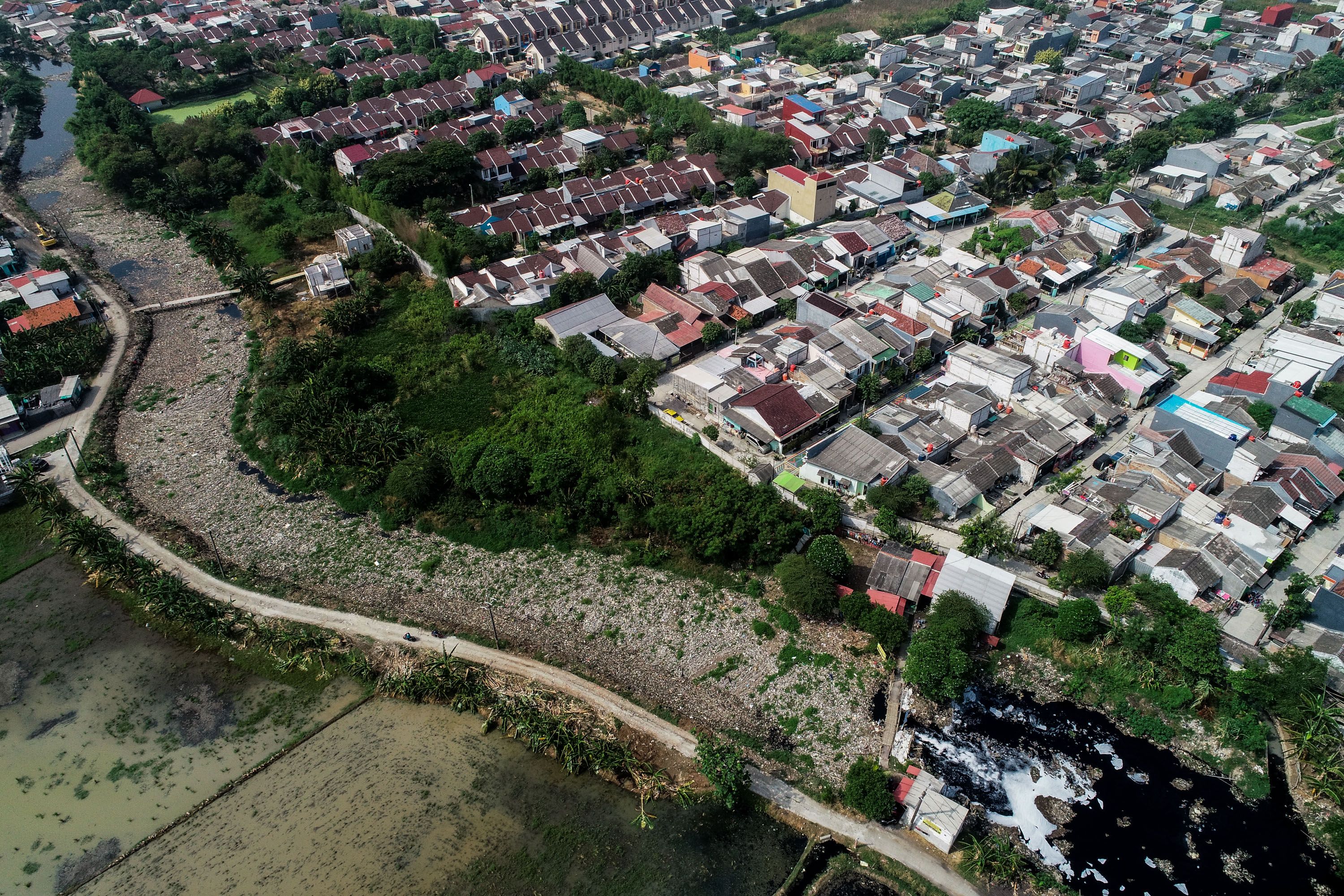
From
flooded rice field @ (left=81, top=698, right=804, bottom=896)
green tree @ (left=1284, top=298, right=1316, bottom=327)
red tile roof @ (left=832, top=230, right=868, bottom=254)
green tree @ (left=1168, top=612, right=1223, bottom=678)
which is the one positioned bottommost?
flooded rice field @ (left=81, top=698, right=804, bottom=896)

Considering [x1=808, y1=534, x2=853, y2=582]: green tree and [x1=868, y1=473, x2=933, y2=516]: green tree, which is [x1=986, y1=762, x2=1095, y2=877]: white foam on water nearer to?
[x1=808, y1=534, x2=853, y2=582]: green tree

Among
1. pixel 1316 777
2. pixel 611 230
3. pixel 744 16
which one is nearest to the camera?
pixel 1316 777

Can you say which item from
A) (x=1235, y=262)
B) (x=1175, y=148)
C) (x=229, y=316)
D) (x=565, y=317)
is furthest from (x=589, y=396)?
(x=1175, y=148)

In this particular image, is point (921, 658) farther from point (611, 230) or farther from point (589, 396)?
point (611, 230)

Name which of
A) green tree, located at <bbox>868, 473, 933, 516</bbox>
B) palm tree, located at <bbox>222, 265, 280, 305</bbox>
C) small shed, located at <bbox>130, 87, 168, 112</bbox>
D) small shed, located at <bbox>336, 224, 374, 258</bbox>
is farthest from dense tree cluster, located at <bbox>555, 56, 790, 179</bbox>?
small shed, located at <bbox>130, 87, 168, 112</bbox>

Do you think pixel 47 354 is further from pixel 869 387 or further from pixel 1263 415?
pixel 1263 415

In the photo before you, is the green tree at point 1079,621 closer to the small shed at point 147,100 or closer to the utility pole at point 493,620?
the utility pole at point 493,620
